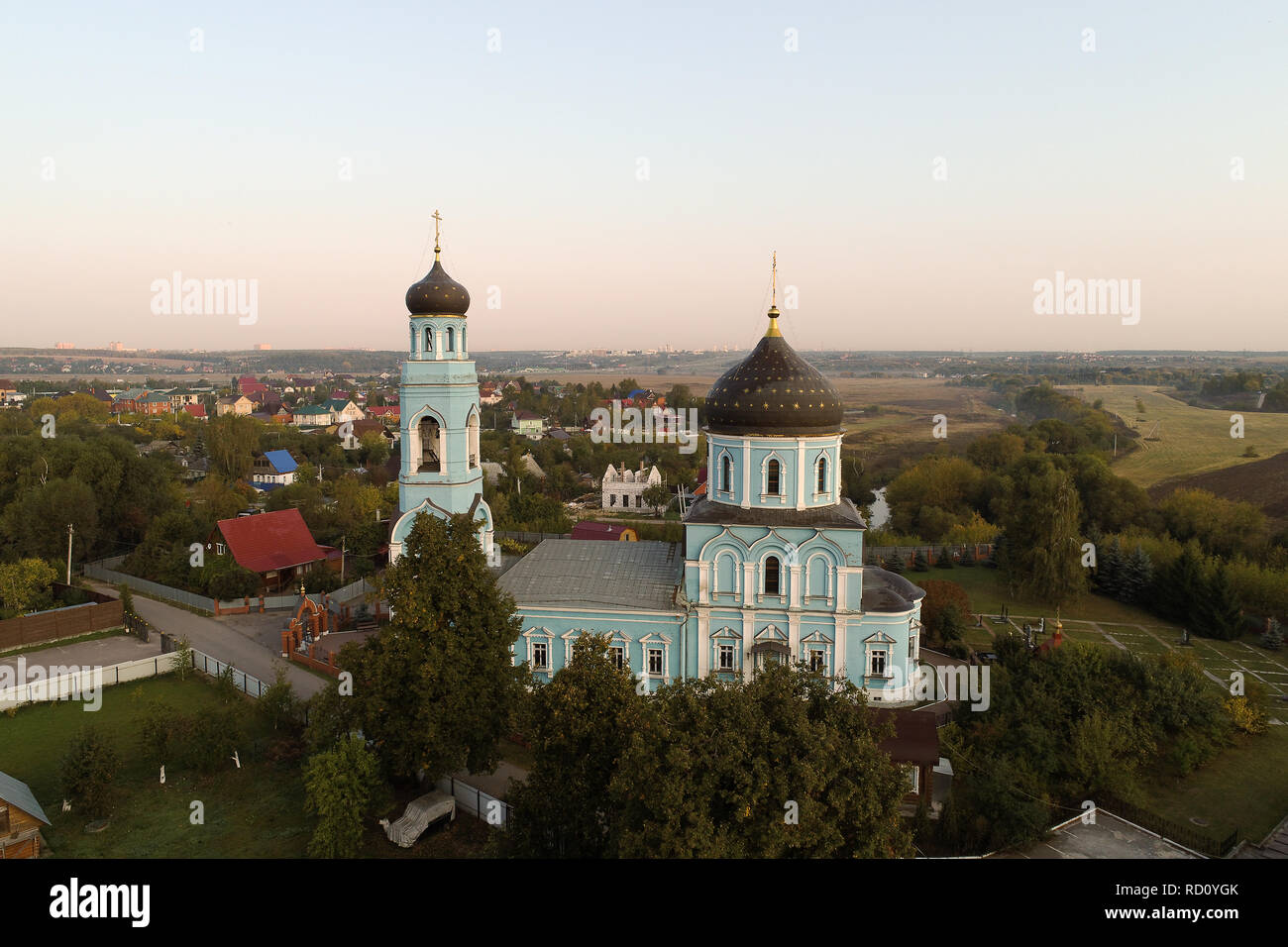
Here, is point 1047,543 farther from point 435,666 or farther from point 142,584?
point 142,584

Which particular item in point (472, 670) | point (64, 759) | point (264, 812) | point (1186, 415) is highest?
point (1186, 415)

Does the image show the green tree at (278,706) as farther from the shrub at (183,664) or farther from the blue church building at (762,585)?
the blue church building at (762,585)

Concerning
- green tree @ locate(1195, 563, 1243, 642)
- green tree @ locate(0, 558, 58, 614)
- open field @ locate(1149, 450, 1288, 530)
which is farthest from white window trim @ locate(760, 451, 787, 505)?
open field @ locate(1149, 450, 1288, 530)

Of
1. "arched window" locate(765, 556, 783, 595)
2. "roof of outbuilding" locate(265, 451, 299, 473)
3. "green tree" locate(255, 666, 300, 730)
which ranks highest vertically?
"roof of outbuilding" locate(265, 451, 299, 473)

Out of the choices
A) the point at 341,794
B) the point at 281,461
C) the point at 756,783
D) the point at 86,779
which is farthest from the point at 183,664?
the point at 281,461

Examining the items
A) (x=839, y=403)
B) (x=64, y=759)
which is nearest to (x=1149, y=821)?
(x=839, y=403)

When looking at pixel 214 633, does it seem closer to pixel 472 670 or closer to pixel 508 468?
pixel 472 670
